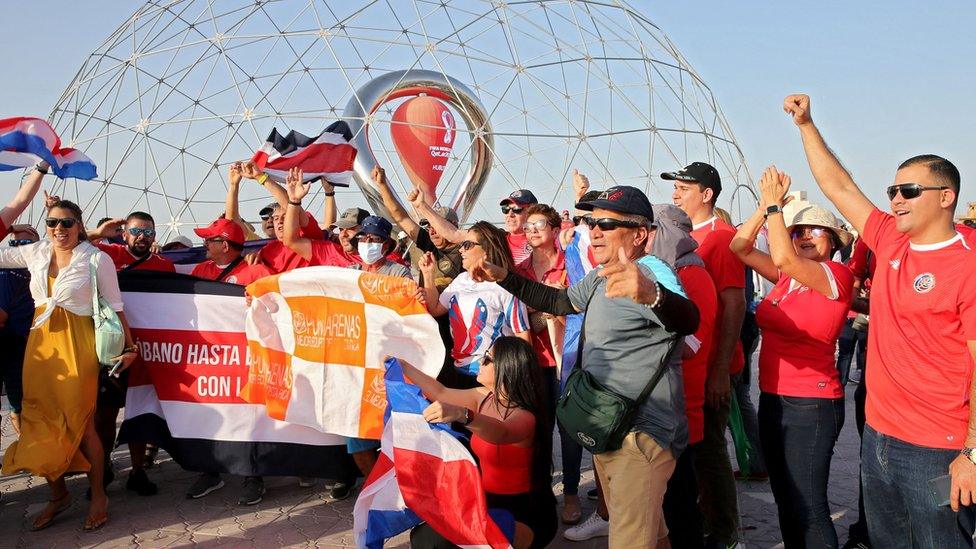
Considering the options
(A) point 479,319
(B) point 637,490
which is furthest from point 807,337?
(A) point 479,319

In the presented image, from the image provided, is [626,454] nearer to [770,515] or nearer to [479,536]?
[479,536]

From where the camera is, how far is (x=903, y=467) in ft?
8.97

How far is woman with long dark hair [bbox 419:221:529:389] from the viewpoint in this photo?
14.6ft

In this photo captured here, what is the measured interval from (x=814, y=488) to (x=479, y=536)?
5.21ft

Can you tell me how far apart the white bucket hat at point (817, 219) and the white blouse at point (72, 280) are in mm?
4129

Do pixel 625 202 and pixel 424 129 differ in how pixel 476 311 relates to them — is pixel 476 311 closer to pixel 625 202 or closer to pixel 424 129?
pixel 625 202

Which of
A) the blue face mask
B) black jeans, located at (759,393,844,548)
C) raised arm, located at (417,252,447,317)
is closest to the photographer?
black jeans, located at (759,393,844,548)

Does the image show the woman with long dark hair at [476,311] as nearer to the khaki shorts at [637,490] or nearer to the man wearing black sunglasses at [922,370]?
the khaki shorts at [637,490]

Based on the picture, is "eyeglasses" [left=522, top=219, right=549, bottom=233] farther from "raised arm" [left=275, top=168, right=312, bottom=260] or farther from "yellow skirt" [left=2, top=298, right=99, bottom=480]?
"yellow skirt" [left=2, top=298, right=99, bottom=480]

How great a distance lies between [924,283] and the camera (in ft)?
8.73

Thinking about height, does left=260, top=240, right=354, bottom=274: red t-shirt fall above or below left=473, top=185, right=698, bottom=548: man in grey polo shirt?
above

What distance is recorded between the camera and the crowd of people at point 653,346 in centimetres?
269

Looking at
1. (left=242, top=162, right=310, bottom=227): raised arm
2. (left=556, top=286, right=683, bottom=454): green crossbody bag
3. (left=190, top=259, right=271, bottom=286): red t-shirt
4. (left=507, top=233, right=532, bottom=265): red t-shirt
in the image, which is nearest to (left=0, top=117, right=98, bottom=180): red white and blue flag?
(left=190, top=259, right=271, bottom=286): red t-shirt

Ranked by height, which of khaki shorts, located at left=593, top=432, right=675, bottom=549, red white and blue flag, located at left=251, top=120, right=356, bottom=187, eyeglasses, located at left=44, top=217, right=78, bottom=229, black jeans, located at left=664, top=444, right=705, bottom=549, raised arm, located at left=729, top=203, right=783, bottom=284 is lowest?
black jeans, located at left=664, top=444, right=705, bottom=549
